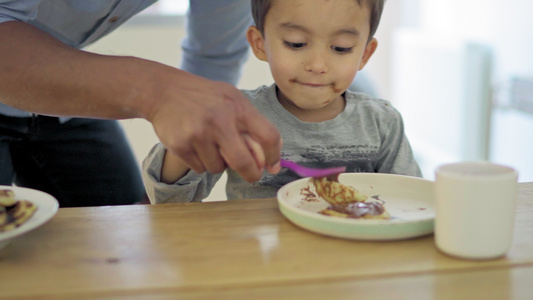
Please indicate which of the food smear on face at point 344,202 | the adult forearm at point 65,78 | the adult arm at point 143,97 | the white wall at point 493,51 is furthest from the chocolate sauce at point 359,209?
the white wall at point 493,51

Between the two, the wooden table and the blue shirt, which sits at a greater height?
the blue shirt

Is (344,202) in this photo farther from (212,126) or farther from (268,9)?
(268,9)

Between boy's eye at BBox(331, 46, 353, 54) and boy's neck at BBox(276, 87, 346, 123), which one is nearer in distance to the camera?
boy's eye at BBox(331, 46, 353, 54)

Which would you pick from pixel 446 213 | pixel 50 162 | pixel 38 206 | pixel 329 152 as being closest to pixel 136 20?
pixel 50 162

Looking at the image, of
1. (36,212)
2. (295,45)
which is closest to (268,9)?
(295,45)

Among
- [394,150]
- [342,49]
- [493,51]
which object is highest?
[342,49]

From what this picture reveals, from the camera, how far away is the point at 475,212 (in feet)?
2.05

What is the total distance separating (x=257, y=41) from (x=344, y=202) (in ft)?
1.46

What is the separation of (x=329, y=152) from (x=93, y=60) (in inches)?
19.4

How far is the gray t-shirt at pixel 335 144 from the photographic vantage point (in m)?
1.14

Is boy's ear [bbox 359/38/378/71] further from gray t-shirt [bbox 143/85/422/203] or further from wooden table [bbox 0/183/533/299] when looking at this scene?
wooden table [bbox 0/183/533/299]

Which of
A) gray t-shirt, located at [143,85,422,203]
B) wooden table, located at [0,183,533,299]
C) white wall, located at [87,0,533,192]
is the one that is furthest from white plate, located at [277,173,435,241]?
white wall, located at [87,0,533,192]

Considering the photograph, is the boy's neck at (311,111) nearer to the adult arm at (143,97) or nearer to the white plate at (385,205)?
the white plate at (385,205)

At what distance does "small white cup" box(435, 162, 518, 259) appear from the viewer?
62 centimetres
